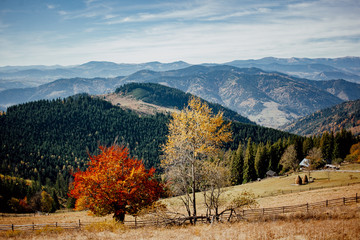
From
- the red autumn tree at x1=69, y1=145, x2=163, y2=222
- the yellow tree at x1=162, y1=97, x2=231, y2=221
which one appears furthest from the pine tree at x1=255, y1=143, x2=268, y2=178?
the yellow tree at x1=162, y1=97, x2=231, y2=221

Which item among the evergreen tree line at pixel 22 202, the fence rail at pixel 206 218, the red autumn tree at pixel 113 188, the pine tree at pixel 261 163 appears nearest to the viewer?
the fence rail at pixel 206 218

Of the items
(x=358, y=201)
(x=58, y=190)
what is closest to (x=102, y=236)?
(x=358, y=201)

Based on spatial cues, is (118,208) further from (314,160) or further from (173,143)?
(314,160)

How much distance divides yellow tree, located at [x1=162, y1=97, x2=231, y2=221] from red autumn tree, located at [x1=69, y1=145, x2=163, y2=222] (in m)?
4.64

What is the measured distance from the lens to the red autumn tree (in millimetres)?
24031

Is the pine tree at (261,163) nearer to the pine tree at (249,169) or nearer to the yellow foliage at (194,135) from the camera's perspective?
the pine tree at (249,169)

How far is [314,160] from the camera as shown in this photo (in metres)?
84.3

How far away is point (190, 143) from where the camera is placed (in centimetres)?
2236

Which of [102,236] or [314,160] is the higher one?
[102,236]

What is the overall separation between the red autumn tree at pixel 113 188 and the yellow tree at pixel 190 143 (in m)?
4.64

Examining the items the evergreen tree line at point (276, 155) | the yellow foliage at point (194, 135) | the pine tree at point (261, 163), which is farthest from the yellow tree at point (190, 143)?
the pine tree at point (261, 163)

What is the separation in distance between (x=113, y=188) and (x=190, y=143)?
9.44 metres

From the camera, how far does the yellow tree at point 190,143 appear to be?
21672 millimetres

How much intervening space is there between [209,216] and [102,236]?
10.2 m
